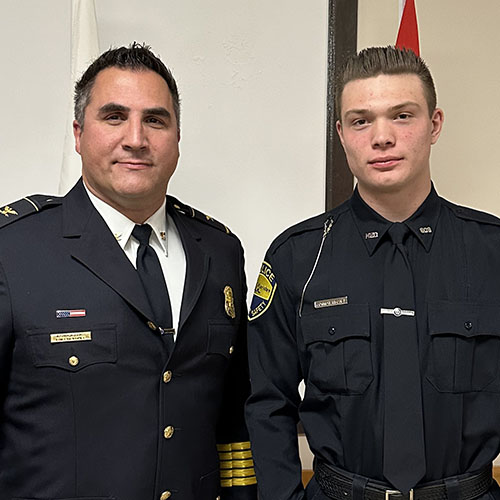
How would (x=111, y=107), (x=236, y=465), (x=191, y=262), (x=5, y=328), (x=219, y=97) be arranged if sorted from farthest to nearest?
(x=219, y=97), (x=236, y=465), (x=191, y=262), (x=111, y=107), (x=5, y=328)

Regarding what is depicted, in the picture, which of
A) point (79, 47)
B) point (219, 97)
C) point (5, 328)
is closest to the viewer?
point (5, 328)

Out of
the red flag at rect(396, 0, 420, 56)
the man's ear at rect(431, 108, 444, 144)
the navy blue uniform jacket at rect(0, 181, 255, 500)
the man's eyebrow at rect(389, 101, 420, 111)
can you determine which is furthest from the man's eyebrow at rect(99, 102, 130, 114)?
the red flag at rect(396, 0, 420, 56)

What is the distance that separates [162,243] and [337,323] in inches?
16.2

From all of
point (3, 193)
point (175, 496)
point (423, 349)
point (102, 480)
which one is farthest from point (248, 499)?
point (3, 193)

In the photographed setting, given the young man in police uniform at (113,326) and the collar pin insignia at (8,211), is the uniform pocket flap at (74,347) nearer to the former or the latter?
the young man in police uniform at (113,326)

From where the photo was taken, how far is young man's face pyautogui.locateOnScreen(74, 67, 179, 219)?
4.95 feet

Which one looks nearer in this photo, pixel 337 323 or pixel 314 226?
pixel 337 323

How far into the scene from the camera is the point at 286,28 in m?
2.54

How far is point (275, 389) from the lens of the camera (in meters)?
1.64

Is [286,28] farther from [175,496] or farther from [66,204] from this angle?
[175,496]

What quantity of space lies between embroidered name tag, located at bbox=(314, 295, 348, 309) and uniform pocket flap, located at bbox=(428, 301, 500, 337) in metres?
0.18

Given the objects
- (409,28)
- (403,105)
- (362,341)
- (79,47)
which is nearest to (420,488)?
(362,341)

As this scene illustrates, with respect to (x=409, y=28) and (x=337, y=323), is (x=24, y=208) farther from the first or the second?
(x=409, y=28)

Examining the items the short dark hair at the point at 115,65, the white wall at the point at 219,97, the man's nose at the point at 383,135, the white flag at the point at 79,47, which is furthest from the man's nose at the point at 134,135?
the white wall at the point at 219,97
